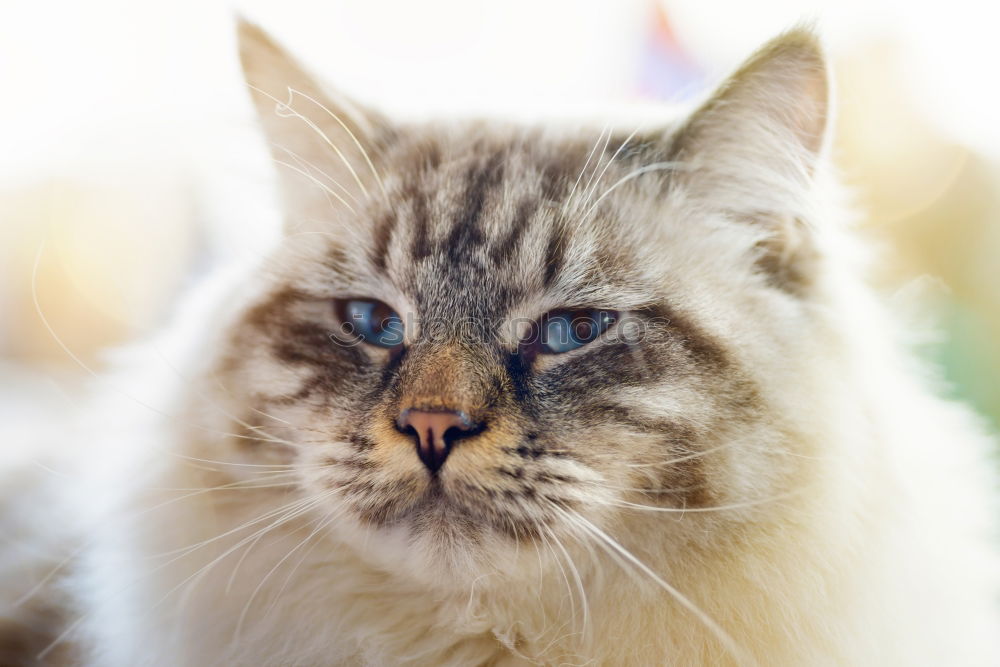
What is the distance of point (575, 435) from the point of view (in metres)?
0.68

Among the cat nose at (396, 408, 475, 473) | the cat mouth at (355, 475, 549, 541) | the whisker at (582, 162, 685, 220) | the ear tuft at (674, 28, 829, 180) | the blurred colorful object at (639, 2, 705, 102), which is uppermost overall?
the blurred colorful object at (639, 2, 705, 102)

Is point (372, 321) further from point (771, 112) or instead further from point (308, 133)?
point (771, 112)

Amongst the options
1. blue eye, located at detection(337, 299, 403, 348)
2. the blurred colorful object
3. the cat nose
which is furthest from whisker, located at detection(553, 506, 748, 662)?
the blurred colorful object

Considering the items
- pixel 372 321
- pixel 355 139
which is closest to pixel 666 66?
pixel 355 139

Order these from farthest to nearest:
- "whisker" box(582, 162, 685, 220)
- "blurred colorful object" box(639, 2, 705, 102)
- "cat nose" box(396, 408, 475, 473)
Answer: "blurred colorful object" box(639, 2, 705, 102)
"whisker" box(582, 162, 685, 220)
"cat nose" box(396, 408, 475, 473)

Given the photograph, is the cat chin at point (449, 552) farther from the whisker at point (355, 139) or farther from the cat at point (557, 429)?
the whisker at point (355, 139)

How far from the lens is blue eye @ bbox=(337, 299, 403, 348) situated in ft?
2.67

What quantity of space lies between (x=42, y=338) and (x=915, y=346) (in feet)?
4.73

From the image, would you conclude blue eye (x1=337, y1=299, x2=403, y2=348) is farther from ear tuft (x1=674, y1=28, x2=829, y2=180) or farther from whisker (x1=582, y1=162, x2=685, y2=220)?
ear tuft (x1=674, y1=28, x2=829, y2=180)

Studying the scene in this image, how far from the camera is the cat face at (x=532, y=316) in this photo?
2.23 ft

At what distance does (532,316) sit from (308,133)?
0.41 m

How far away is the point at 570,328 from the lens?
0.76 metres

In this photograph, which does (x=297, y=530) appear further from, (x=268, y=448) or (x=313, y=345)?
(x=313, y=345)

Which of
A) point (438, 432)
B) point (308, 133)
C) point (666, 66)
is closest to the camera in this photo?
point (438, 432)
